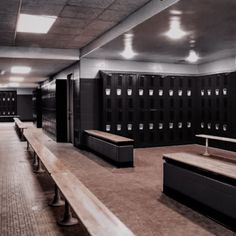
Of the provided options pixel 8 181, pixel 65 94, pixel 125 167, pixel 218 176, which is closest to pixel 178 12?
pixel 218 176

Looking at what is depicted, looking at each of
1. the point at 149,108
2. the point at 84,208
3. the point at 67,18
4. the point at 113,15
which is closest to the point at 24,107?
the point at 149,108

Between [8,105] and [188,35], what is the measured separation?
19.2 metres

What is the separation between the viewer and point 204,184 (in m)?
3.46

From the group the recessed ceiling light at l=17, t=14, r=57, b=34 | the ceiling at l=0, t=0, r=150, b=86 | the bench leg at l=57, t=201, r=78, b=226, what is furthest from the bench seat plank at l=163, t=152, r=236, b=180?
the recessed ceiling light at l=17, t=14, r=57, b=34

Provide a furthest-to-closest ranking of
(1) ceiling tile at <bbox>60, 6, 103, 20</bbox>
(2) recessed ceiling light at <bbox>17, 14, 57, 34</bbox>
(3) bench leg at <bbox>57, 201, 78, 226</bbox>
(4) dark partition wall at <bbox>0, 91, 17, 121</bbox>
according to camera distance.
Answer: (4) dark partition wall at <bbox>0, 91, 17, 121</bbox> → (2) recessed ceiling light at <bbox>17, 14, 57, 34</bbox> → (1) ceiling tile at <bbox>60, 6, 103, 20</bbox> → (3) bench leg at <bbox>57, 201, 78, 226</bbox>

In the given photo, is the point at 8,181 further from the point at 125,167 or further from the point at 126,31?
the point at 126,31

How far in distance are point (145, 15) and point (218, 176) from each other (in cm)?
A: 252

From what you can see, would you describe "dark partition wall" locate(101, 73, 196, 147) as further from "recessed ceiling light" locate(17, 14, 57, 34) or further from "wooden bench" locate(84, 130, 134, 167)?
"recessed ceiling light" locate(17, 14, 57, 34)

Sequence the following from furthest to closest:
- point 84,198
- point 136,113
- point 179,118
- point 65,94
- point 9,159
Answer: point 65,94, point 179,118, point 136,113, point 9,159, point 84,198

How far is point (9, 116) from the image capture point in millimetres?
22188

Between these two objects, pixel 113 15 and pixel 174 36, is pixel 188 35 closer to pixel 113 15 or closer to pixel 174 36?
pixel 174 36

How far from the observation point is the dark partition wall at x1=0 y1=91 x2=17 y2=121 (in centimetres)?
2216

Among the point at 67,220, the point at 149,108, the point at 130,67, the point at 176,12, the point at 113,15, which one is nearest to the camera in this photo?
the point at 67,220

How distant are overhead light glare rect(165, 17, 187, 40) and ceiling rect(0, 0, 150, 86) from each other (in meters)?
0.60
